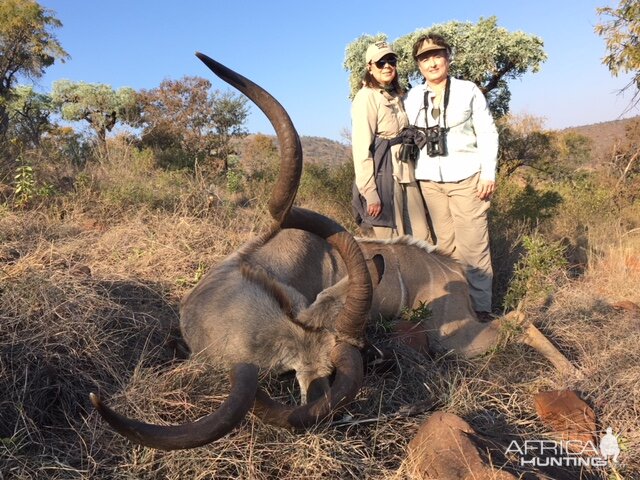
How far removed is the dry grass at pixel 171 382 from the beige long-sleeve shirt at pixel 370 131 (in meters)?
1.67

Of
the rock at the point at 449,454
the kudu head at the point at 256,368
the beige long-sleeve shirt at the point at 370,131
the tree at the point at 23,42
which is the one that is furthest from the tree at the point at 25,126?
the rock at the point at 449,454

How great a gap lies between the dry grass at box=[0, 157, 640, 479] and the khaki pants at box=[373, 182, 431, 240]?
52.5 inches

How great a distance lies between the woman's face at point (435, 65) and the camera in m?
4.86

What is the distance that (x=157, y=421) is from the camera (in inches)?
109

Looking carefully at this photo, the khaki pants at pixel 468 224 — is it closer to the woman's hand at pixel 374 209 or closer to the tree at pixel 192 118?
the woman's hand at pixel 374 209

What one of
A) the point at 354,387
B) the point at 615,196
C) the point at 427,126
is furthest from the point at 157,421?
the point at 615,196

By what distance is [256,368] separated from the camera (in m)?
2.33

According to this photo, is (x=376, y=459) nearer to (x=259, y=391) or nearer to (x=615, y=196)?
(x=259, y=391)

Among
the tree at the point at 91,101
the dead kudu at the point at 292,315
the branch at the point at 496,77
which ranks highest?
the tree at the point at 91,101

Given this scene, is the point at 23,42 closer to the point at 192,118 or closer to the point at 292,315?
the point at 192,118

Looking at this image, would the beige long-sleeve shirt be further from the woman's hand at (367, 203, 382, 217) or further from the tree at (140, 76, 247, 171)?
the tree at (140, 76, 247, 171)

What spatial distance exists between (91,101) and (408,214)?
69.8 feet

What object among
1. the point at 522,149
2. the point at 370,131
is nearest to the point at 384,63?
the point at 370,131

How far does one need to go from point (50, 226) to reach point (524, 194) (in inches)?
265
